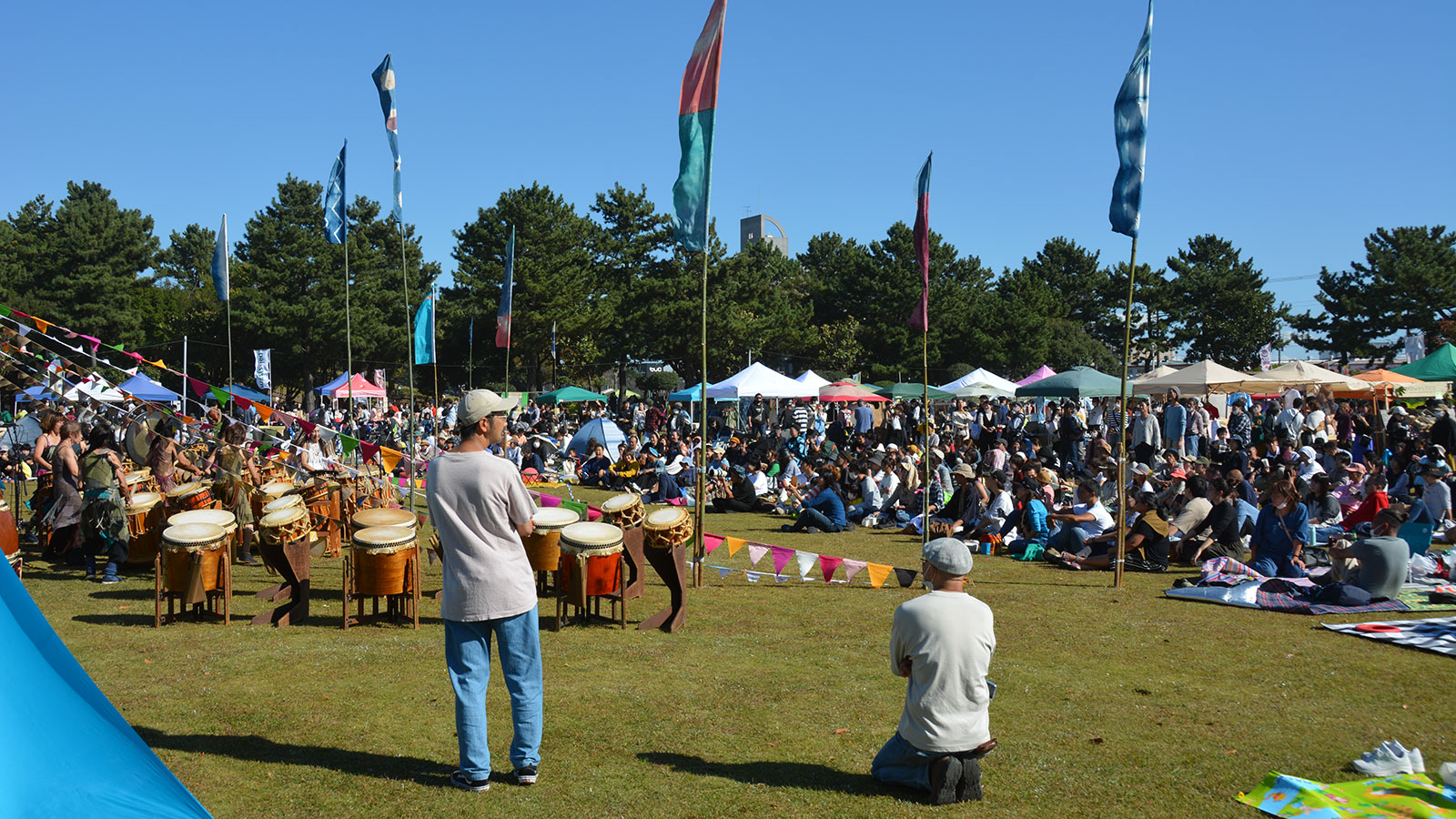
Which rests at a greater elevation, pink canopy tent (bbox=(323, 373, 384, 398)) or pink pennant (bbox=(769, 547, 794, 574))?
pink canopy tent (bbox=(323, 373, 384, 398))

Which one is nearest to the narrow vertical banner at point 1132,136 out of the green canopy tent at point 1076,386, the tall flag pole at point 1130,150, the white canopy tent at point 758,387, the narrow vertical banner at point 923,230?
the tall flag pole at point 1130,150

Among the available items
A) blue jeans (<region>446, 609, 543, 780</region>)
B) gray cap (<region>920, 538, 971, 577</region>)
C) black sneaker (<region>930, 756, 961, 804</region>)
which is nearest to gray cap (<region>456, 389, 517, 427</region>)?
blue jeans (<region>446, 609, 543, 780</region>)

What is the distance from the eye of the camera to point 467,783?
480 cm

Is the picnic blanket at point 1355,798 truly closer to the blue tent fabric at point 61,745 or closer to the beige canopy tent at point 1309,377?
the blue tent fabric at point 61,745

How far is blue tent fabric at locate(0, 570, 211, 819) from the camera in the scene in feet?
11.4

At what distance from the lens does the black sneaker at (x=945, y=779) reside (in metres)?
4.66

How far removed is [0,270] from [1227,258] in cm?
7613

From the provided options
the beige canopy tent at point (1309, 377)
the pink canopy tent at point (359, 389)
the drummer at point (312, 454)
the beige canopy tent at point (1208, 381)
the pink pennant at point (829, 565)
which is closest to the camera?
the pink pennant at point (829, 565)

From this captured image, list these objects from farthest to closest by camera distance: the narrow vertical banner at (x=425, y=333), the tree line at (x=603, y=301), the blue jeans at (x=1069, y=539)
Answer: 1. the tree line at (x=603, y=301)
2. the narrow vertical banner at (x=425, y=333)
3. the blue jeans at (x=1069, y=539)

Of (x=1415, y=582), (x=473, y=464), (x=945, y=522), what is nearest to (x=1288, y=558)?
(x=1415, y=582)

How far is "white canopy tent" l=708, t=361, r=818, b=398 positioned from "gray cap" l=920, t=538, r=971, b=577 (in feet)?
76.7

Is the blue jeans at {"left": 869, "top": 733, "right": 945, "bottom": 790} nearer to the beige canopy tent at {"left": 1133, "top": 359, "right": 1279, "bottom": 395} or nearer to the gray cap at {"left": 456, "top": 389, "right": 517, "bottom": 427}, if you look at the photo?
the gray cap at {"left": 456, "top": 389, "right": 517, "bottom": 427}

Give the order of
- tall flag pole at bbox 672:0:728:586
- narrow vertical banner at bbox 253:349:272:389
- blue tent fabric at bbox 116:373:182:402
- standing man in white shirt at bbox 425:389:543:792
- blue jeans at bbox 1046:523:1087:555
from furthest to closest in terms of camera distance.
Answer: narrow vertical banner at bbox 253:349:272:389 → blue tent fabric at bbox 116:373:182:402 → blue jeans at bbox 1046:523:1087:555 → tall flag pole at bbox 672:0:728:586 → standing man in white shirt at bbox 425:389:543:792

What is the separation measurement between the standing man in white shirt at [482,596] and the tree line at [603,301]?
4566 cm
